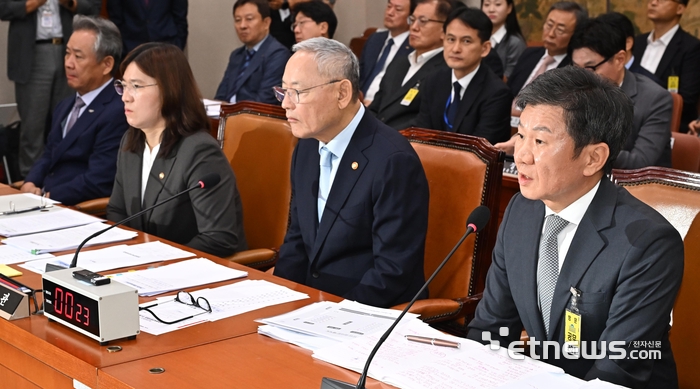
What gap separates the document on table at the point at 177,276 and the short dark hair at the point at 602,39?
199 centimetres

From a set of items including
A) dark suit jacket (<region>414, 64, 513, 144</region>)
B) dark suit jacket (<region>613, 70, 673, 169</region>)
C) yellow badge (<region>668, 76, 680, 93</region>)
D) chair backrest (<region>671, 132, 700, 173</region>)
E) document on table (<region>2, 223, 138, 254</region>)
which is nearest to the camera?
document on table (<region>2, 223, 138, 254</region>)

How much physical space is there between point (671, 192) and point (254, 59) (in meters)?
4.08

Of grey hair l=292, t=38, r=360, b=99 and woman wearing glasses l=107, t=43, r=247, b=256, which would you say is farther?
woman wearing glasses l=107, t=43, r=247, b=256

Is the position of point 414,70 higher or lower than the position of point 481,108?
higher

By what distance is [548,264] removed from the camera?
1756 millimetres

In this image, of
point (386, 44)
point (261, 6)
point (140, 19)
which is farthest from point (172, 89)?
point (140, 19)

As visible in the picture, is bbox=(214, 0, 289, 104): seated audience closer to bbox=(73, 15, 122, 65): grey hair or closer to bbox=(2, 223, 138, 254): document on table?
bbox=(73, 15, 122, 65): grey hair

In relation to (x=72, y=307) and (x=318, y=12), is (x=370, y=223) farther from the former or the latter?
(x=318, y=12)

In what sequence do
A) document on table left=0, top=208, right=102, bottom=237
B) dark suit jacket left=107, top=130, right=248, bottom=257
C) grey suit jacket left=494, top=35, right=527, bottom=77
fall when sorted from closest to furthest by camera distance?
document on table left=0, top=208, right=102, bottom=237
dark suit jacket left=107, top=130, right=248, bottom=257
grey suit jacket left=494, top=35, right=527, bottom=77

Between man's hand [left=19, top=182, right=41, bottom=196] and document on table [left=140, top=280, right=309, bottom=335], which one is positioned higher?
document on table [left=140, top=280, right=309, bottom=335]

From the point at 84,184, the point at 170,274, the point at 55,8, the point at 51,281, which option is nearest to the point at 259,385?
the point at 51,281

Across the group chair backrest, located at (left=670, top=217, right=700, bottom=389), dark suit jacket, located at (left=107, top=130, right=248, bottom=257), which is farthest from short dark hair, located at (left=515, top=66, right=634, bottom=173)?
dark suit jacket, located at (left=107, top=130, right=248, bottom=257)

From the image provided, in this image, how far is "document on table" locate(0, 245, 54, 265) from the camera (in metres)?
2.19

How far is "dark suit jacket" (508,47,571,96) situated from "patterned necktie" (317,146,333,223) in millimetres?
3211
